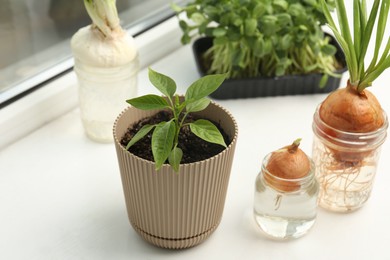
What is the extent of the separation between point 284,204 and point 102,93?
34cm

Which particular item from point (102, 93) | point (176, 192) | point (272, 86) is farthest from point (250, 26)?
point (176, 192)

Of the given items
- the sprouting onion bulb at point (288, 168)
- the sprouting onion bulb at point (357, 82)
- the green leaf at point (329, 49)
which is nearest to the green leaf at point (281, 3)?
the green leaf at point (329, 49)

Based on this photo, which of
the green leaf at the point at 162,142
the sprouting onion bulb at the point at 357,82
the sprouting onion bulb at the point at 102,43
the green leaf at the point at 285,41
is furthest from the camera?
the green leaf at the point at 285,41

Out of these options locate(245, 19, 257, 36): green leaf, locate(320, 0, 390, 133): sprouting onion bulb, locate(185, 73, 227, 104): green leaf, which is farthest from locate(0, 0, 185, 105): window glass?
locate(320, 0, 390, 133): sprouting onion bulb

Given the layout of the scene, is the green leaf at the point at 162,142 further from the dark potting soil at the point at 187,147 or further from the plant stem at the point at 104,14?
the plant stem at the point at 104,14

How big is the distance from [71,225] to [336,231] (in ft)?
1.17

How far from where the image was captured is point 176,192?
2.25 feet

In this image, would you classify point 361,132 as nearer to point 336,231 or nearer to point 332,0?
point 336,231

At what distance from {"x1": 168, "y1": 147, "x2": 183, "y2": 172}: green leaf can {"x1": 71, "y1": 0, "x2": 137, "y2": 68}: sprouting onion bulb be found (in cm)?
28

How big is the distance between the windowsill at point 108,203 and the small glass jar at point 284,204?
16mm

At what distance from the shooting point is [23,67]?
1029 mm

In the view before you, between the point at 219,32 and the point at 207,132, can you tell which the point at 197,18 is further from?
the point at 207,132

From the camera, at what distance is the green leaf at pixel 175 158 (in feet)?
2.11

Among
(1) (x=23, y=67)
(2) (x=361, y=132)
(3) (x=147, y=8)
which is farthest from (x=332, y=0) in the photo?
(1) (x=23, y=67)
